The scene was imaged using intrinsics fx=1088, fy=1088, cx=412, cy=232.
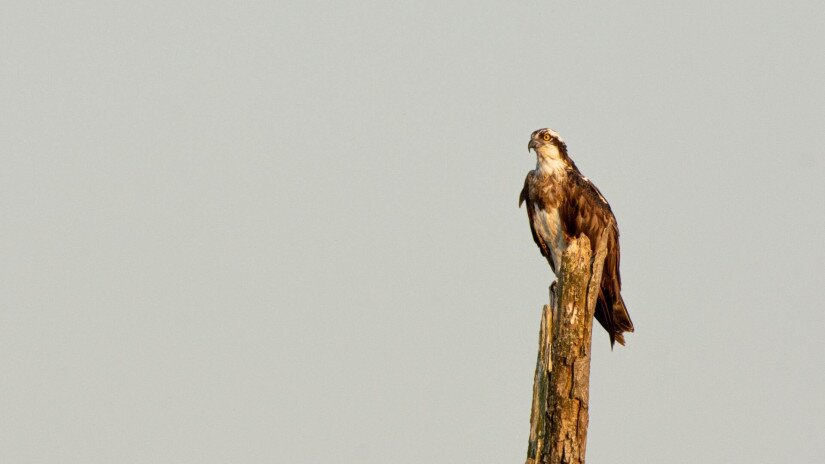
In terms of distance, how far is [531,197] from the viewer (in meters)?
15.4

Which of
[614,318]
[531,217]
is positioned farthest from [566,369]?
[531,217]

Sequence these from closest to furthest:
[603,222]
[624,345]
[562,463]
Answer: [562,463] < [624,345] < [603,222]

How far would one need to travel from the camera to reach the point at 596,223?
1488cm

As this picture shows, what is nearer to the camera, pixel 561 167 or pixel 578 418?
pixel 578 418

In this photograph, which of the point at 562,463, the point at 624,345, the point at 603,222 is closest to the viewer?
the point at 562,463

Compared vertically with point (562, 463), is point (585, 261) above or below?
above

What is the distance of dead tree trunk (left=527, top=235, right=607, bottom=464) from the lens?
34.9ft

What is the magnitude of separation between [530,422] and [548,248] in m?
4.93

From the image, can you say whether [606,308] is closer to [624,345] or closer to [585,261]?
[624,345]

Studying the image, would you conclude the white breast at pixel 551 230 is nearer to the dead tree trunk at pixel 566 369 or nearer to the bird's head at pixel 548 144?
the bird's head at pixel 548 144

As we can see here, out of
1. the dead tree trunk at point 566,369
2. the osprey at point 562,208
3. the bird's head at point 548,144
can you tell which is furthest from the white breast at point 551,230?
the dead tree trunk at point 566,369

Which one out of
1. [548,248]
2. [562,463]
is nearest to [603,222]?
[548,248]

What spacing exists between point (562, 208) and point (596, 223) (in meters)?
0.52

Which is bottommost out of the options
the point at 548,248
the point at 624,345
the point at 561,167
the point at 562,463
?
the point at 562,463
